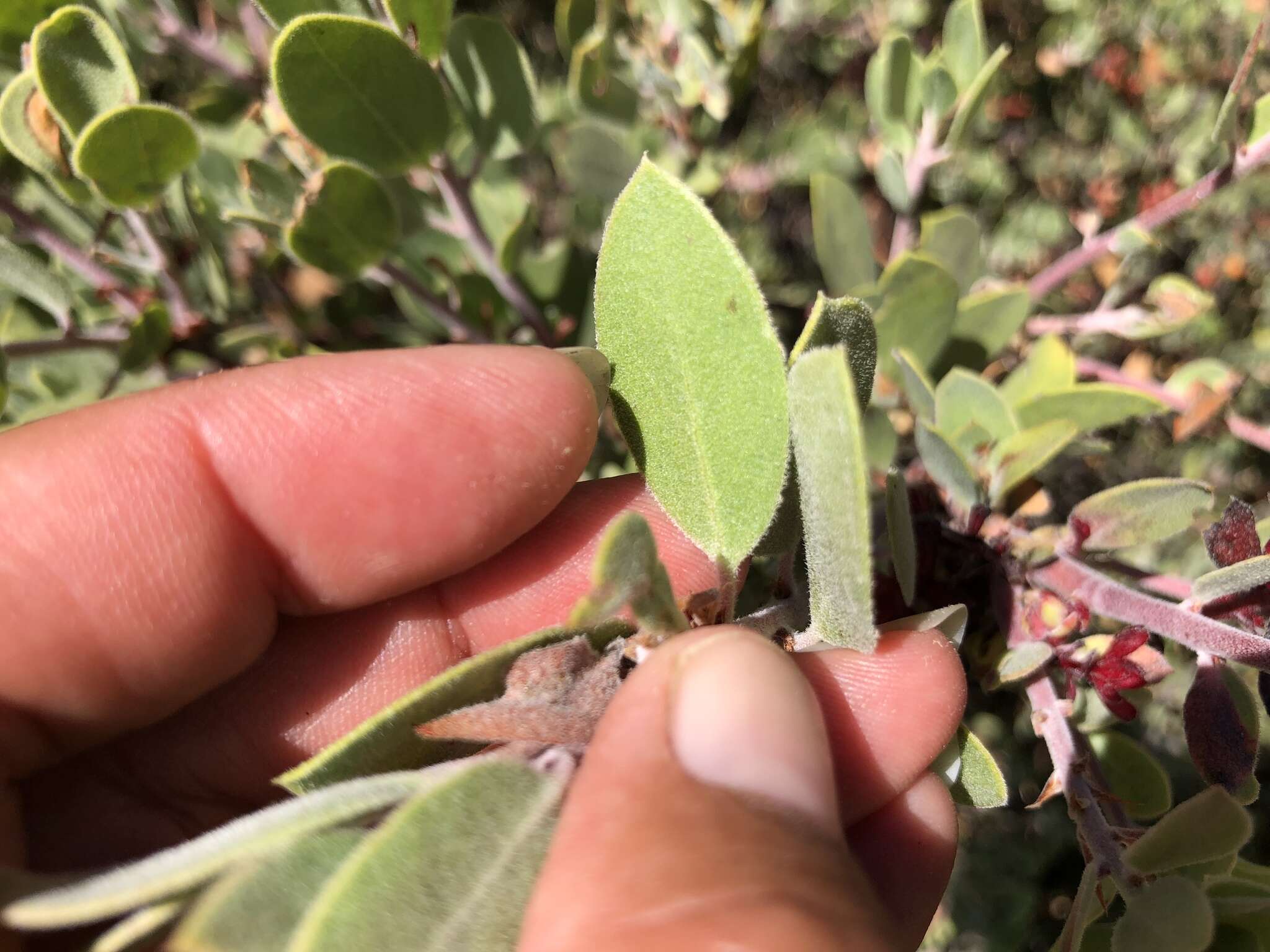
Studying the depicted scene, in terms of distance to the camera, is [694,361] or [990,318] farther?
[990,318]

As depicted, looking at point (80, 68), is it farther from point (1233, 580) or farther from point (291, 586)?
point (1233, 580)

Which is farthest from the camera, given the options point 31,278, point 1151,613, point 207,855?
point 31,278

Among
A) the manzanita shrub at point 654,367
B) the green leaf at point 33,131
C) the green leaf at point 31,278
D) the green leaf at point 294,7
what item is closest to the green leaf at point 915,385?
the manzanita shrub at point 654,367

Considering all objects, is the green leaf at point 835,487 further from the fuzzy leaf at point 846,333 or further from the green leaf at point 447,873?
the green leaf at point 447,873

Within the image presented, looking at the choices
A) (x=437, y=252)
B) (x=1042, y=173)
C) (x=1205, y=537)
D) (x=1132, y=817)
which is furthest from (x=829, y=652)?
(x=1042, y=173)

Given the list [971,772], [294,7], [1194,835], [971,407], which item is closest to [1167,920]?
[1194,835]

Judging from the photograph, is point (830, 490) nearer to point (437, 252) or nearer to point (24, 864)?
point (24, 864)
